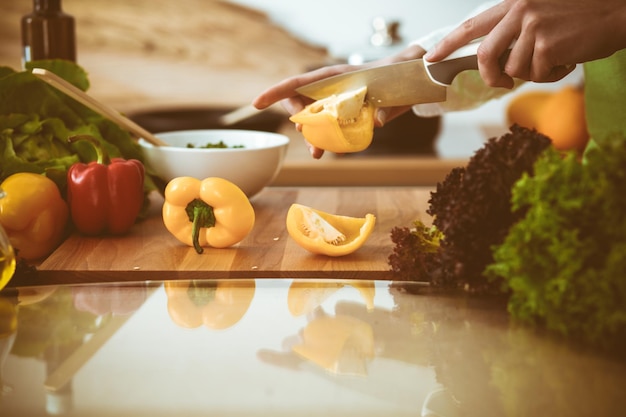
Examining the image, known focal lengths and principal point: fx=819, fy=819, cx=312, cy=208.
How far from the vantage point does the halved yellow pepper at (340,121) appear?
139 cm

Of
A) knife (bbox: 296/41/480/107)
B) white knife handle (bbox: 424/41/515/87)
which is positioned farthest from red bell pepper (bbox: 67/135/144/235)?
white knife handle (bbox: 424/41/515/87)

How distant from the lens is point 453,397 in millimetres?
797

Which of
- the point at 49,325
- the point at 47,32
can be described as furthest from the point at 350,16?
the point at 49,325

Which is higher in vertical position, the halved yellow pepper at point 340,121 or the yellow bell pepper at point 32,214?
the halved yellow pepper at point 340,121

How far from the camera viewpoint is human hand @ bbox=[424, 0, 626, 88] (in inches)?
49.9

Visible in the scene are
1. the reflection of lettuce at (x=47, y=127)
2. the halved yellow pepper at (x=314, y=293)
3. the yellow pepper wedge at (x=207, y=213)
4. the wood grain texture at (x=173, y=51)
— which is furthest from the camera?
the wood grain texture at (x=173, y=51)

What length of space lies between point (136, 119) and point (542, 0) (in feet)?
4.37

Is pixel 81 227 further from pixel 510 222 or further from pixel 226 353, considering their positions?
pixel 510 222

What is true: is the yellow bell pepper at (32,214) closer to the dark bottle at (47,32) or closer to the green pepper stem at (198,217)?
the green pepper stem at (198,217)

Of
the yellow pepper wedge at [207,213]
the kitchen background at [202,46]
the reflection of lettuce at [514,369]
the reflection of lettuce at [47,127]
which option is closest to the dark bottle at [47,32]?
the reflection of lettuce at [47,127]

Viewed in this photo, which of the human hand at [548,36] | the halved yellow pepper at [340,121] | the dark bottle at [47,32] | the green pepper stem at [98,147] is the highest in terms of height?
the human hand at [548,36]

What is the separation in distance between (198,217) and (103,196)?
0.62 feet

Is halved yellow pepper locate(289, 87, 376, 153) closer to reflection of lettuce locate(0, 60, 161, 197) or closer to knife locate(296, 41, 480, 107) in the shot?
knife locate(296, 41, 480, 107)

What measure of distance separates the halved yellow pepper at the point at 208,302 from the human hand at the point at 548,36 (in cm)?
Answer: 52
